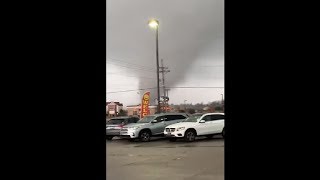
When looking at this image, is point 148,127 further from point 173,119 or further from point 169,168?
point 169,168

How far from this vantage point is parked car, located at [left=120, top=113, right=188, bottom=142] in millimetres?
19844

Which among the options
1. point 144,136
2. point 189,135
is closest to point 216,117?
point 189,135

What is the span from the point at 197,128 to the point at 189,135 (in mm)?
547

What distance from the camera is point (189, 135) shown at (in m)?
18.6

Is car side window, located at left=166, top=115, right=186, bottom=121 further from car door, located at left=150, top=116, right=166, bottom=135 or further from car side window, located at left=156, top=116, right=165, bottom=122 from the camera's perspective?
car door, located at left=150, top=116, right=166, bottom=135

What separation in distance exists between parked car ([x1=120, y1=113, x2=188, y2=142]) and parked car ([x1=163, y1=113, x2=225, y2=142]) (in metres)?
1.03

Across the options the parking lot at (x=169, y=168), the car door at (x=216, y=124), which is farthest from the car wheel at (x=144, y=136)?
the parking lot at (x=169, y=168)

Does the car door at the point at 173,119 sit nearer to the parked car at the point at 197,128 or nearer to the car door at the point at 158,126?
the car door at the point at 158,126

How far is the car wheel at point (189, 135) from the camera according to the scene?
18.6 metres

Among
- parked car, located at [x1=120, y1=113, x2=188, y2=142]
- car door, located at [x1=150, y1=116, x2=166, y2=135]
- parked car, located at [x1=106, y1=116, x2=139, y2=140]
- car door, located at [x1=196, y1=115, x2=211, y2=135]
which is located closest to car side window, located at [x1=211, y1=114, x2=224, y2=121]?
car door, located at [x1=196, y1=115, x2=211, y2=135]
